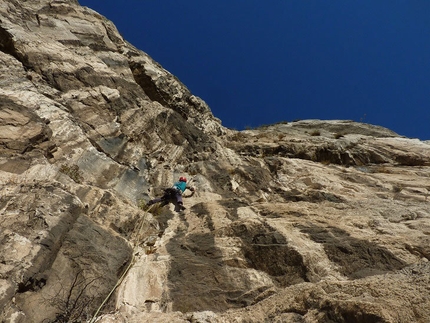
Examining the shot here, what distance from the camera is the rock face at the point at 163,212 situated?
4.60 meters

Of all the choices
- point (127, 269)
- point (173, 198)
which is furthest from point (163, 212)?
point (127, 269)

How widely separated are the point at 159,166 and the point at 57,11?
979cm

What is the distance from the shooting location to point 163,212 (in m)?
8.57

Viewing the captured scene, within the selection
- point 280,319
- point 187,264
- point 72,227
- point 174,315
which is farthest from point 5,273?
point 280,319

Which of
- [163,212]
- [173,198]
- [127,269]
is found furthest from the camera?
[173,198]

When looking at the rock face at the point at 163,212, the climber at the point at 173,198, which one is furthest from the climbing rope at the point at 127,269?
the climber at the point at 173,198

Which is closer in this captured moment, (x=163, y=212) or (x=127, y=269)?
(x=127, y=269)

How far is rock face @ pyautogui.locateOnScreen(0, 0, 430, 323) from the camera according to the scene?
460cm

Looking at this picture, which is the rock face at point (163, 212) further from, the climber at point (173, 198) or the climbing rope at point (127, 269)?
the climber at point (173, 198)

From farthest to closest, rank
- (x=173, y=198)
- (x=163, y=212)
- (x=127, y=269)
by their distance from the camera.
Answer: (x=173, y=198), (x=163, y=212), (x=127, y=269)

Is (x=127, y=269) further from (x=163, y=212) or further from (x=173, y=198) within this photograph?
(x=173, y=198)

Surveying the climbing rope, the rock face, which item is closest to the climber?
the rock face

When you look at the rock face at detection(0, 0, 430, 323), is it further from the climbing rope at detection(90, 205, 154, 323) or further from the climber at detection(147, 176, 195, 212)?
the climber at detection(147, 176, 195, 212)

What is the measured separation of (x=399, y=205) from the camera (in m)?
8.97
